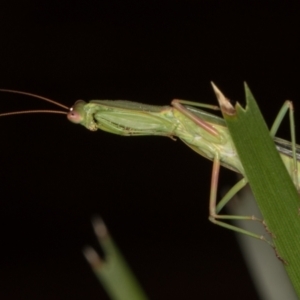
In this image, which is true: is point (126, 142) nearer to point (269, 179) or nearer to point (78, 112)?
point (78, 112)

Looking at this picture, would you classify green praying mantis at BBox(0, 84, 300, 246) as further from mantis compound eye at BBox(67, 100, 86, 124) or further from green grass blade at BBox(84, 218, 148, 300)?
green grass blade at BBox(84, 218, 148, 300)

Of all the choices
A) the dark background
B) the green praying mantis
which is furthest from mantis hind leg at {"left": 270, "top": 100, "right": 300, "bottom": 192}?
the dark background

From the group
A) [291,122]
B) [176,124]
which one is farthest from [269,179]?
[176,124]

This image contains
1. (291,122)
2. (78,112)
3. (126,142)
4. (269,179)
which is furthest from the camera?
(126,142)

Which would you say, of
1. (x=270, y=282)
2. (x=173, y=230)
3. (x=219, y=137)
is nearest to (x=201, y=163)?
(x=173, y=230)

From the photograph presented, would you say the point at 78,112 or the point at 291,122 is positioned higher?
the point at 78,112
